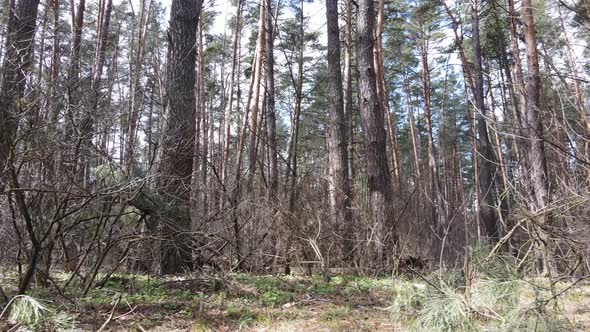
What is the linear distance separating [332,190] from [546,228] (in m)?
3.83

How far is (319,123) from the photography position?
22.5 meters

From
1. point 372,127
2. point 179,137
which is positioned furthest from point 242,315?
point 372,127

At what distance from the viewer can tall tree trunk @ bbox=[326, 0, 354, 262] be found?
20.2ft

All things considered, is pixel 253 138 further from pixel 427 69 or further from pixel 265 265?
pixel 427 69

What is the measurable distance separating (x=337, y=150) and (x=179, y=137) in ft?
12.5

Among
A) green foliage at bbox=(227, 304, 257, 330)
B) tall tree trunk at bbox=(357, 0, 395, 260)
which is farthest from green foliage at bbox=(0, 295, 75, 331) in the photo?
tall tree trunk at bbox=(357, 0, 395, 260)

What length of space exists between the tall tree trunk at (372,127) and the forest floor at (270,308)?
1.89m

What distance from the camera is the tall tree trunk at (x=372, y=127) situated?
631 cm

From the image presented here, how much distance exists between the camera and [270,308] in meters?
3.57

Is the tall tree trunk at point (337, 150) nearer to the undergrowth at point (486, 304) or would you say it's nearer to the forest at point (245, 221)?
the forest at point (245, 221)

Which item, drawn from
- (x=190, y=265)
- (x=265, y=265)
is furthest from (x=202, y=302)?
(x=265, y=265)

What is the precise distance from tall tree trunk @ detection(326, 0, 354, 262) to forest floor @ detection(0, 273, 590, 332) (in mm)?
1583

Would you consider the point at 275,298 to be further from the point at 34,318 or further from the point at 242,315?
the point at 34,318

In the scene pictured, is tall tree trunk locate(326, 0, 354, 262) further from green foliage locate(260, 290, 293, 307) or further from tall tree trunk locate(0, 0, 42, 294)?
tall tree trunk locate(0, 0, 42, 294)
